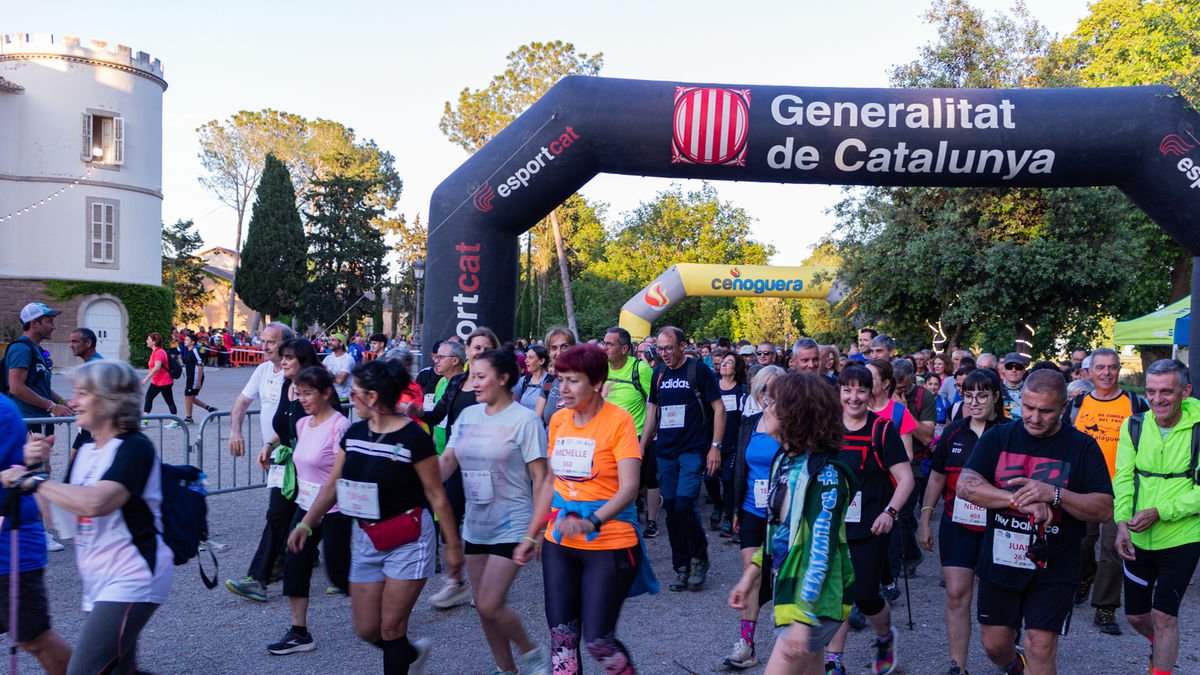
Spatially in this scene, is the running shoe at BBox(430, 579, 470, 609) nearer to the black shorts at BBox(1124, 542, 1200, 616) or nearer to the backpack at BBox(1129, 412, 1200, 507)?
the black shorts at BBox(1124, 542, 1200, 616)

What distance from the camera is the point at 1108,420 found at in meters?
5.83

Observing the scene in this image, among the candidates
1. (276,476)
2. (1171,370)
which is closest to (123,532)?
(276,476)

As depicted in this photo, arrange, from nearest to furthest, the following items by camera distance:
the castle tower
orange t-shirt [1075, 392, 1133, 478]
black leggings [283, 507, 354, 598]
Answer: black leggings [283, 507, 354, 598] → orange t-shirt [1075, 392, 1133, 478] → the castle tower

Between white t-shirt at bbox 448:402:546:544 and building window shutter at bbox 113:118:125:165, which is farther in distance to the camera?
building window shutter at bbox 113:118:125:165

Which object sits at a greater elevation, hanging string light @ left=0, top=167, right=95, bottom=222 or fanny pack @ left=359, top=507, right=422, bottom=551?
hanging string light @ left=0, top=167, right=95, bottom=222

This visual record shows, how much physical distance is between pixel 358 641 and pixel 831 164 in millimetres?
6565

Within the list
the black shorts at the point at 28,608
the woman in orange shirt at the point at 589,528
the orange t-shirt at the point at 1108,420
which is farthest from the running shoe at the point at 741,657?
the black shorts at the point at 28,608

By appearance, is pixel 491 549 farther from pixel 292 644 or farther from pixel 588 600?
pixel 292 644

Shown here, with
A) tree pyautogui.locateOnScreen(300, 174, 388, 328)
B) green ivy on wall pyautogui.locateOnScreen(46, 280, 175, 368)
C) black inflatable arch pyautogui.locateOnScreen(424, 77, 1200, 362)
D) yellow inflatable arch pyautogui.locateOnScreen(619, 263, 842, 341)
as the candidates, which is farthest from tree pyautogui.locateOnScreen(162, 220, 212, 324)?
black inflatable arch pyautogui.locateOnScreen(424, 77, 1200, 362)

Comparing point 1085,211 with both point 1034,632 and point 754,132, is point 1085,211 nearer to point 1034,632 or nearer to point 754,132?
point 754,132

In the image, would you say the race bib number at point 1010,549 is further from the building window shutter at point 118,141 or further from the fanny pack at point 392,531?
the building window shutter at point 118,141

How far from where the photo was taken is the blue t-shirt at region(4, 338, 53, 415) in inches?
267

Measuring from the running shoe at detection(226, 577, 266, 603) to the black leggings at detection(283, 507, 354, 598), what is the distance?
849mm

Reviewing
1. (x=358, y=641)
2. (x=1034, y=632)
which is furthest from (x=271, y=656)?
(x=1034, y=632)
